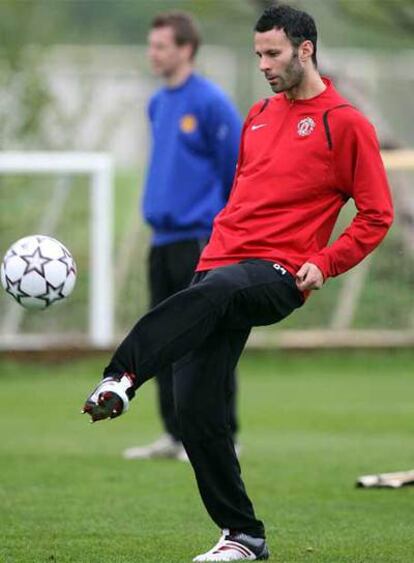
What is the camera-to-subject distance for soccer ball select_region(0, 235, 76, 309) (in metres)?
6.71

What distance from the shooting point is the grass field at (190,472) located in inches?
276

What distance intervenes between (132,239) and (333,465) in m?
6.51

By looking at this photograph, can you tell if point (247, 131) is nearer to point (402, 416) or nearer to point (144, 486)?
point (144, 486)

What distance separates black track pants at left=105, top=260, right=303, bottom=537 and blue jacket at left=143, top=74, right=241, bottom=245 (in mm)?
3294

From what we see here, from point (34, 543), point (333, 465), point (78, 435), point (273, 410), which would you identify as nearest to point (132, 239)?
point (273, 410)

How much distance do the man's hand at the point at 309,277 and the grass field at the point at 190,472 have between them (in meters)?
1.17

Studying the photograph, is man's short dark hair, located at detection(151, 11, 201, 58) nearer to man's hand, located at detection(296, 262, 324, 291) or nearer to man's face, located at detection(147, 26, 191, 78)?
man's face, located at detection(147, 26, 191, 78)

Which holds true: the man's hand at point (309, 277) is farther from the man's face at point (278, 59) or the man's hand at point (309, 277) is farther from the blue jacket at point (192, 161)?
the blue jacket at point (192, 161)

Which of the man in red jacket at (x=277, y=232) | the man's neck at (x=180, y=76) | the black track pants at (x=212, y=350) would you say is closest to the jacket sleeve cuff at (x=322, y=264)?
the man in red jacket at (x=277, y=232)

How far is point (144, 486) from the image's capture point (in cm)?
885

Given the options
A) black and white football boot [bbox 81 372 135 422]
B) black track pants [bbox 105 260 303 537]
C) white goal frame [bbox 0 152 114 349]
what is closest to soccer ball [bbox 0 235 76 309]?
black track pants [bbox 105 260 303 537]

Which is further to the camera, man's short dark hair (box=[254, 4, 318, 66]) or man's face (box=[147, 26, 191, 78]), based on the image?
man's face (box=[147, 26, 191, 78])

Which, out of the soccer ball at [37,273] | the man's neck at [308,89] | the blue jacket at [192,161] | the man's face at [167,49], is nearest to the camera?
the man's neck at [308,89]

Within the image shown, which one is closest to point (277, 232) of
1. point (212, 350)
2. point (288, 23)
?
point (212, 350)
